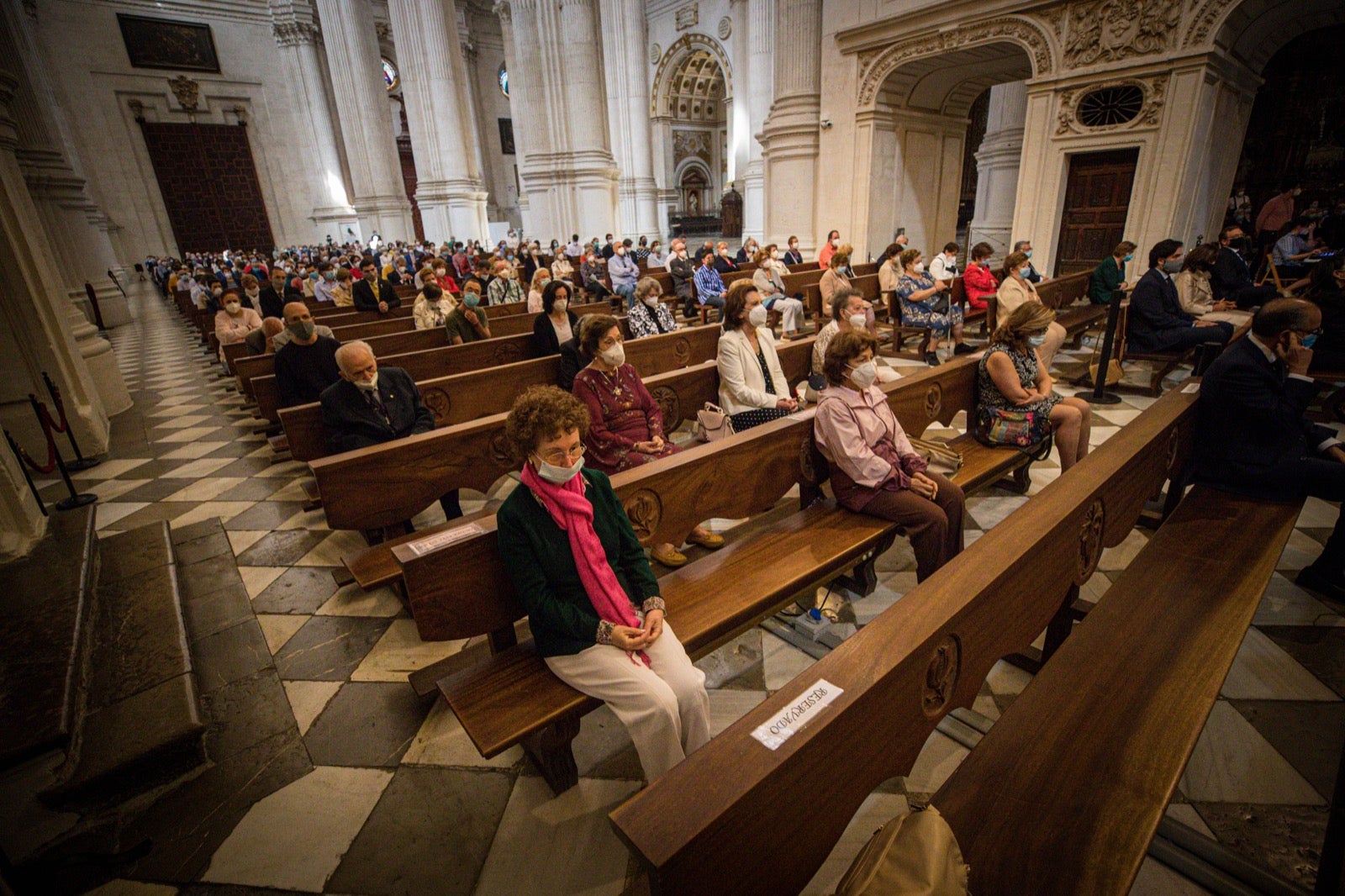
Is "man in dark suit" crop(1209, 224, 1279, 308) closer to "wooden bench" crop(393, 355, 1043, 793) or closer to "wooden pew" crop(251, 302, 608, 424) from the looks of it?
"wooden bench" crop(393, 355, 1043, 793)

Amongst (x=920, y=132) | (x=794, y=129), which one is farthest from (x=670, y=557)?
(x=920, y=132)

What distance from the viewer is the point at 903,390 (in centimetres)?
337

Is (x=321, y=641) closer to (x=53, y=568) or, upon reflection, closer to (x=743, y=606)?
(x=53, y=568)

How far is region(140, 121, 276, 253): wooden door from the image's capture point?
2205 centimetres

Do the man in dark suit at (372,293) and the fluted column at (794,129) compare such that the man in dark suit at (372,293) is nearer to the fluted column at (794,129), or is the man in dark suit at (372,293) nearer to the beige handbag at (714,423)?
the beige handbag at (714,423)

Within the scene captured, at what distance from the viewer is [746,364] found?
12.3 ft

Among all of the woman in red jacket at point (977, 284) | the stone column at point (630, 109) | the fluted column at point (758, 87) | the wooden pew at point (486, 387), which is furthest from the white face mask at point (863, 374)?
the stone column at point (630, 109)

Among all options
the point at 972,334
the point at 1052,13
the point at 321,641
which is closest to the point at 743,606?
the point at 321,641

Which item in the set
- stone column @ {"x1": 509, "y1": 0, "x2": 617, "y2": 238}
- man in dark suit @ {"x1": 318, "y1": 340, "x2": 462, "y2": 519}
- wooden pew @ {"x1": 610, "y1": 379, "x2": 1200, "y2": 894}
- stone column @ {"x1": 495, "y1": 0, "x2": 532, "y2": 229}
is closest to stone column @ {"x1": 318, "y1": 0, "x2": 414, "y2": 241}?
stone column @ {"x1": 495, "y1": 0, "x2": 532, "y2": 229}

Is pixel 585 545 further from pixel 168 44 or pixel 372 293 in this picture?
pixel 168 44

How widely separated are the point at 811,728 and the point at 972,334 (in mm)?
A: 8959

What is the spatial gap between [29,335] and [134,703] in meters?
4.64

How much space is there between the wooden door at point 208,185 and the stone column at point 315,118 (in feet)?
6.80

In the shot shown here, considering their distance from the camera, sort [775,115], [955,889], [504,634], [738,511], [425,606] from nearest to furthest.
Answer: [955,889] < [425,606] < [504,634] < [738,511] < [775,115]
